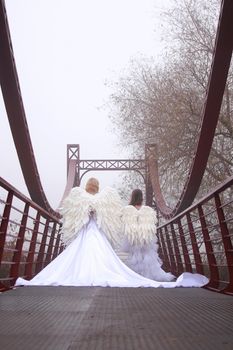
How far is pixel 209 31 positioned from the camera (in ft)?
51.4

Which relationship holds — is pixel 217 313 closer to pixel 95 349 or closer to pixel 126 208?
pixel 95 349

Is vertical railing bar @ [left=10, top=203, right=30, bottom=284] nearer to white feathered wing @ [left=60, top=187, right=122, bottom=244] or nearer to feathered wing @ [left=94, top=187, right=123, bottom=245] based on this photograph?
white feathered wing @ [left=60, top=187, right=122, bottom=244]

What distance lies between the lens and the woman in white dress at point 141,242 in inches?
436

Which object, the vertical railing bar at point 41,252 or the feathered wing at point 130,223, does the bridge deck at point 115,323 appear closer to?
the vertical railing bar at point 41,252

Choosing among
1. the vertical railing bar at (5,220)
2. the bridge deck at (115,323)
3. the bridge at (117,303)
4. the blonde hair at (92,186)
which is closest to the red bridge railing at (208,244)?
the bridge at (117,303)

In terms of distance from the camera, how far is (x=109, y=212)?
9914 millimetres

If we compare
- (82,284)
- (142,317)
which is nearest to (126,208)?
(82,284)

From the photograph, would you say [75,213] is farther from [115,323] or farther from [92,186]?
[115,323]

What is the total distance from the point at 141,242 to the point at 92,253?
7.30ft

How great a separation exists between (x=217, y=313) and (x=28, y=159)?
5760mm

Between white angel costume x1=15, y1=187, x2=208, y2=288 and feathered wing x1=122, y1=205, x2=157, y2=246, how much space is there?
103cm

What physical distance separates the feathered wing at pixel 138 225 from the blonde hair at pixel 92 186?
3.21 feet

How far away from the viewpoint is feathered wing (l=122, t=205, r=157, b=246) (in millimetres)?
11102

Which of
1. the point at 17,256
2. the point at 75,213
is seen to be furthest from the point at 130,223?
the point at 17,256
